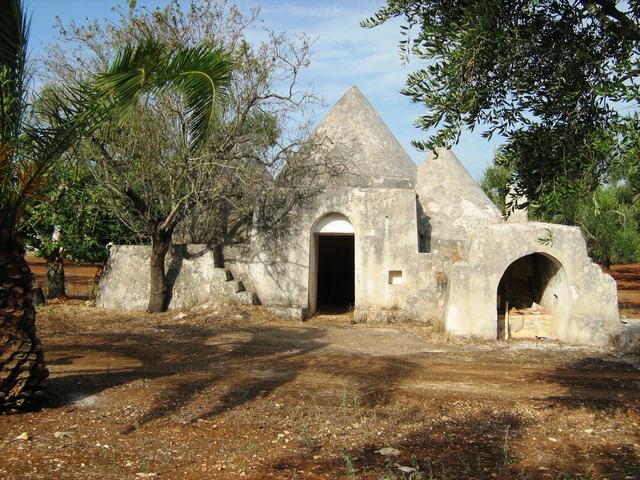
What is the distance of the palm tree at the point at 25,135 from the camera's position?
6.09 m

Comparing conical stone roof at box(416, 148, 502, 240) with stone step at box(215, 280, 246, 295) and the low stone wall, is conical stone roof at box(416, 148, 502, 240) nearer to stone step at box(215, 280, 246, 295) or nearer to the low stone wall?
stone step at box(215, 280, 246, 295)

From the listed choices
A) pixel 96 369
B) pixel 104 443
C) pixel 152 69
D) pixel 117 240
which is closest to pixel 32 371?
pixel 104 443

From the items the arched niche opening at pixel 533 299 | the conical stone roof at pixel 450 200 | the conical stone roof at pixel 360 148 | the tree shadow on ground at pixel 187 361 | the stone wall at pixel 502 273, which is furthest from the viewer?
the conical stone roof at pixel 450 200

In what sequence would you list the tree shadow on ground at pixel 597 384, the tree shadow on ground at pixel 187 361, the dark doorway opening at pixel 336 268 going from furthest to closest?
the dark doorway opening at pixel 336 268 → the tree shadow on ground at pixel 597 384 → the tree shadow on ground at pixel 187 361

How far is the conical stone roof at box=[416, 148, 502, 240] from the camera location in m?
15.8

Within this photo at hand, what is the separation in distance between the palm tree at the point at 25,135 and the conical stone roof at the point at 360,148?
904cm

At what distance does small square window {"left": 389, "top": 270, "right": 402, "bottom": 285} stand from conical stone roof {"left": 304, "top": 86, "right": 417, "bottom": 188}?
2231 mm

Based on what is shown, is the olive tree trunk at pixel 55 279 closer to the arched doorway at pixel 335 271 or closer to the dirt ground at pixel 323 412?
the dirt ground at pixel 323 412

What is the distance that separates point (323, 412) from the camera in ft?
22.2

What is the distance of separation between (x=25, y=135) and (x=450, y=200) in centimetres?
1173

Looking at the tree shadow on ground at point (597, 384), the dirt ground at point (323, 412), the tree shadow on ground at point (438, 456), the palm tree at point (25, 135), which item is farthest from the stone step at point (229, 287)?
the tree shadow on ground at point (438, 456)

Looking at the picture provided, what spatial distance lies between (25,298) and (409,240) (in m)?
9.43

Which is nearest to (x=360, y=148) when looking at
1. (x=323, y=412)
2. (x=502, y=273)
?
(x=502, y=273)

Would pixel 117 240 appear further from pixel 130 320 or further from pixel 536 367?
pixel 536 367
